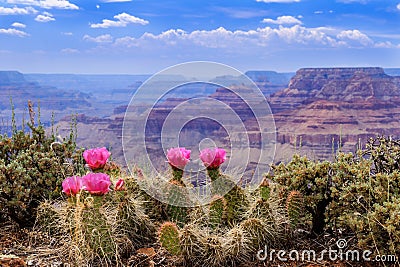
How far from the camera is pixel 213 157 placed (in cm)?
391

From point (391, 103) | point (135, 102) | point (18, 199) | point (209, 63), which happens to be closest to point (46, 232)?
point (18, 199)

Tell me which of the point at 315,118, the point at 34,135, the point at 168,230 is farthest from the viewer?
the point at 315,118

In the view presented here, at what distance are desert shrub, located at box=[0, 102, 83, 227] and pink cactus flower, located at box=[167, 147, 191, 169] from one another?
1.23 metres

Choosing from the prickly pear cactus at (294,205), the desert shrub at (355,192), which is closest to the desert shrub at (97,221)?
the prickly pear cactus at (294,205)

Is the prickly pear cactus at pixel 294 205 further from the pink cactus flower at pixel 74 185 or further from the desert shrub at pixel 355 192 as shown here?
the pink cactus flower at pixel 74 185

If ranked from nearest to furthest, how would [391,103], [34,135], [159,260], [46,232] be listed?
[159,260], [46,232], [34,135], [391,103]

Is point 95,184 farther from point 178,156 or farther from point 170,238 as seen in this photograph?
point 178,156

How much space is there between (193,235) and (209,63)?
5.22 feet

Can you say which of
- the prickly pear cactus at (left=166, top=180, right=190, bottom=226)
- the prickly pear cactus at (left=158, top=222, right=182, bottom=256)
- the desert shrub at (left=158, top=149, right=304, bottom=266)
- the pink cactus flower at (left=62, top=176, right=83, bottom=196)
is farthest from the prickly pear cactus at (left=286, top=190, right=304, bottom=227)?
the pink cactus flower at (left=62, top=176, right=83, bottom=196)

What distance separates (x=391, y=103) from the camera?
106 m

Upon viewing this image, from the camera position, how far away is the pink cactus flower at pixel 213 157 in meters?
3.91

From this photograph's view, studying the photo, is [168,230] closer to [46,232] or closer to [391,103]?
[46,232]

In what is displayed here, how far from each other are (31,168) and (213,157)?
6.69 ft

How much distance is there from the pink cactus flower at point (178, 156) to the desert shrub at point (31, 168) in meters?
1.23
